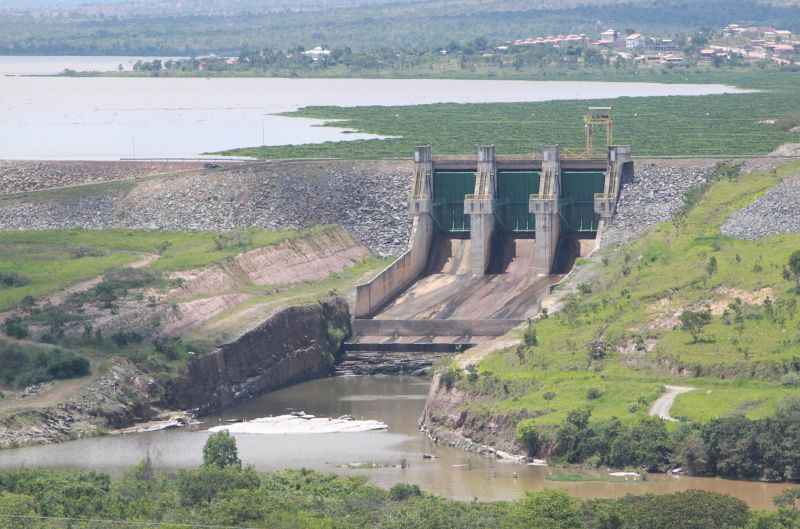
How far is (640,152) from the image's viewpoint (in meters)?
Result: 119

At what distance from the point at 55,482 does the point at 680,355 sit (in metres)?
23.6

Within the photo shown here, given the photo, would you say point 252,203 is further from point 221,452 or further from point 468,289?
point 221,452

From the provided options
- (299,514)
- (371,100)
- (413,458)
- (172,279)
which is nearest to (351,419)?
(413,458)

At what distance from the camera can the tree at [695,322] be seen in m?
78.8

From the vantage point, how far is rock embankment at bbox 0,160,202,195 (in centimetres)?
11388

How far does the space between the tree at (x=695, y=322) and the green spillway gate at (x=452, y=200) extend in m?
24.5

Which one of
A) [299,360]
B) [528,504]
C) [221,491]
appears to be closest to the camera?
[528,504]

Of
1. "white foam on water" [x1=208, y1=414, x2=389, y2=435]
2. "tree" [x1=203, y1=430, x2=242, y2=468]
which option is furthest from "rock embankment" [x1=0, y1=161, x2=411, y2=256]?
"tree" [x1=203, y1=430, x2=242, y2=468]

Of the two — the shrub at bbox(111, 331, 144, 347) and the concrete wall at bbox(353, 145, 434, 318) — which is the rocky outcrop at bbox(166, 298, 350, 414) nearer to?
the concrete wall at bbox(353, 145, 434, 318)

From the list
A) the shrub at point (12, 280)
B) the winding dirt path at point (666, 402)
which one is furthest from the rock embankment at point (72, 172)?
the winding dirt path at point (666, 402)

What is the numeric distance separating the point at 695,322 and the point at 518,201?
81.6ft

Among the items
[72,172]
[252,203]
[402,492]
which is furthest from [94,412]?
[72,172]

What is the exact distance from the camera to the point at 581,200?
102438 millimetres

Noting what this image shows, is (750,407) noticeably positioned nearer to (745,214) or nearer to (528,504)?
(528,504)
